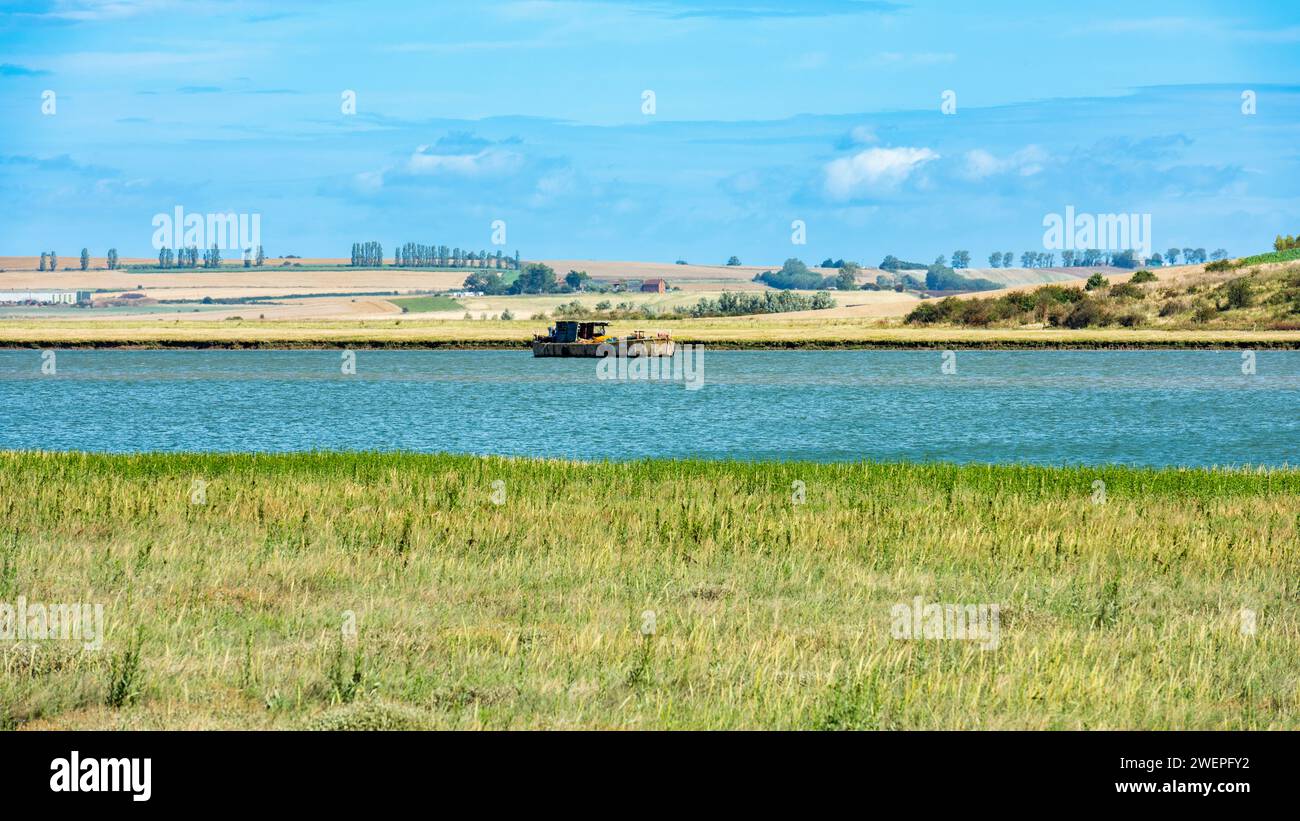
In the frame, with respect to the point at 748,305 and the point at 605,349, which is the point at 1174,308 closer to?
the point at 605,349

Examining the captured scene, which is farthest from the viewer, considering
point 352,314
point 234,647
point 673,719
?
point 352,314

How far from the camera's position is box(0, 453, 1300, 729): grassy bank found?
10.6 m

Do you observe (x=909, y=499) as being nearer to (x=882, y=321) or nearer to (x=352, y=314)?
(x=882, y=321)

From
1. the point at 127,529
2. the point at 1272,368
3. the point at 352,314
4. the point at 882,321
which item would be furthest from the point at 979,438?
the point at 352,314

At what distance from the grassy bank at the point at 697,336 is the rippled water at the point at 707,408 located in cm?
699

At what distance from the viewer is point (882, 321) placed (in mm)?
146000

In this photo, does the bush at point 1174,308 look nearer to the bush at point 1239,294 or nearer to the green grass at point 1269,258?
the bush at point 1239,294

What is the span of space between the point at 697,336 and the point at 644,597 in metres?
110

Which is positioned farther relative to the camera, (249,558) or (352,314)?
(352,314)

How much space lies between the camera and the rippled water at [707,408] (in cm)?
4569

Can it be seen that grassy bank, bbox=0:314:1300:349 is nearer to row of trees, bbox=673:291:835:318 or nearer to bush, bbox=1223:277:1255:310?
bush, bbox=1223:277:1255:310

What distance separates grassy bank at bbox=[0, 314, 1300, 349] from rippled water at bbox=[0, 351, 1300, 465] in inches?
275

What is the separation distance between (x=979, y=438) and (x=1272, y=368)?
170 feet

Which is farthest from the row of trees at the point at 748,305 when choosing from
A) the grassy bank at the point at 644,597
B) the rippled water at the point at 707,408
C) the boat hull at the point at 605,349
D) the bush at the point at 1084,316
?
the grassy bank at the point at 644,597
